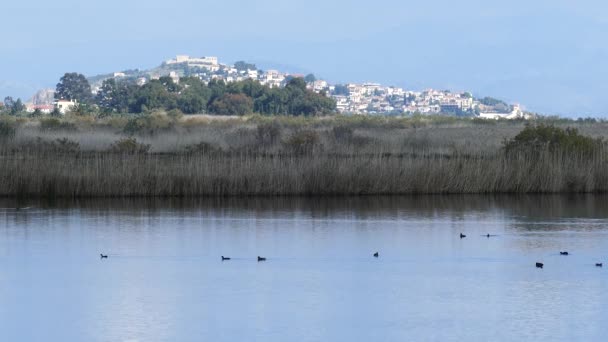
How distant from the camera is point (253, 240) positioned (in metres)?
14.0

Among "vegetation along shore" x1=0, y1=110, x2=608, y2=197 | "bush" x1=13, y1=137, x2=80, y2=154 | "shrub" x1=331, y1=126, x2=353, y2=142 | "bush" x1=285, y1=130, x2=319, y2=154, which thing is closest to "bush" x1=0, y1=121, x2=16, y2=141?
"bush" x1=13, y1=137, x2=80, y2=154

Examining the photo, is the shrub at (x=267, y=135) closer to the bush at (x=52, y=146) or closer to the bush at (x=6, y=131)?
the bush at (x=52, y=146)

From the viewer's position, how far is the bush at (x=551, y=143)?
813 inches

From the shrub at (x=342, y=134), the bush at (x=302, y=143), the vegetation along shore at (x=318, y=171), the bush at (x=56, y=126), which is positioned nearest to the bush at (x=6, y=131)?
the bush at (x=56, y=126)

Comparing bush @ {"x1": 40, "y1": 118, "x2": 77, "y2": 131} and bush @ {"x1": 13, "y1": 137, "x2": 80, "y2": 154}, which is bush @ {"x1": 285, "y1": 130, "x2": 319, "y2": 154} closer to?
bush @ {"x1": 13, "y1": 137, "x2": 80, "y2": 154}

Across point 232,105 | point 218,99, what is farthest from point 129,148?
point 218,99

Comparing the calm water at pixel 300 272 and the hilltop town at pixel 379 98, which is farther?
the hilltop town at pixel 379 98

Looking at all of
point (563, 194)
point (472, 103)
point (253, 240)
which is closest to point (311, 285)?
point (253, 240)

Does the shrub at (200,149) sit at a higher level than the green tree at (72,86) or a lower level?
lower

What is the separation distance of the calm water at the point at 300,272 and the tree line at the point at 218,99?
39.9 metres

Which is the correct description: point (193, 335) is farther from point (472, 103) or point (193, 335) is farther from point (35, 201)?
point (472, 103)

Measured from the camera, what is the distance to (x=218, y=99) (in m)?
60.2

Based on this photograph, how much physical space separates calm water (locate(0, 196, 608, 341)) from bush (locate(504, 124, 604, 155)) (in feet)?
9.83

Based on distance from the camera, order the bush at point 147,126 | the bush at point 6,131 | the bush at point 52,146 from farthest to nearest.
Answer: the bush at point 147,126, the bush at point 6,131, the bush at point 52,146
